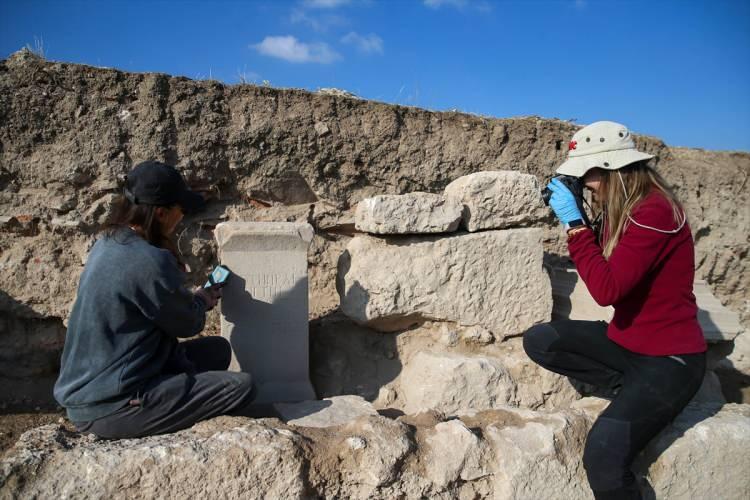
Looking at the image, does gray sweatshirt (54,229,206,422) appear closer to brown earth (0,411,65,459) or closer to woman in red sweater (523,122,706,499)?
brown earth (0,411,65,459)

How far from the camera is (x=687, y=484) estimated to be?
7.95 ft

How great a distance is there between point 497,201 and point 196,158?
7.07ft

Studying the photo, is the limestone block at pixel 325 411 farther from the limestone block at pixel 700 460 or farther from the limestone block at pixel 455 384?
the limestone block at pixel 700 460

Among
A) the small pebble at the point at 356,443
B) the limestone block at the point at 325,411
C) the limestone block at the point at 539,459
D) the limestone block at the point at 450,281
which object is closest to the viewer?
the small pebble at the point at 356,443

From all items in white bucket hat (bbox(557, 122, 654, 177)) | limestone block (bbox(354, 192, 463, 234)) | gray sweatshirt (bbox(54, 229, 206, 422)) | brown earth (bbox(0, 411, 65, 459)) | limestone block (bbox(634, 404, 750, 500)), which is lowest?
brown earth (bbox(0, 411, 65, 459))

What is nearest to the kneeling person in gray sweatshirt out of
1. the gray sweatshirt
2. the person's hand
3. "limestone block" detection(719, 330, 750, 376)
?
the gray sweatshirt

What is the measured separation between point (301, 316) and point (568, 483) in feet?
5.21

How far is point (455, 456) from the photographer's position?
2.17m

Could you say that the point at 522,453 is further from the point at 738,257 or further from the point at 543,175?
the point at 738,257

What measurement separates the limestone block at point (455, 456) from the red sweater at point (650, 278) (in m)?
0.81

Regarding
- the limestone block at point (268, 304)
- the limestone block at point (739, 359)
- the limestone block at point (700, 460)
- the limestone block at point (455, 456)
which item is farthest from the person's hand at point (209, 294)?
the limestone block at point (739, 359)

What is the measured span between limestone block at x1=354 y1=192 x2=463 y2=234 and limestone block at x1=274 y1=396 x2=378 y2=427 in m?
1.02

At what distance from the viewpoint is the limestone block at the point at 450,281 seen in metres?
3.16

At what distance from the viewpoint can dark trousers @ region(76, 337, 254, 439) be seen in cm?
199
